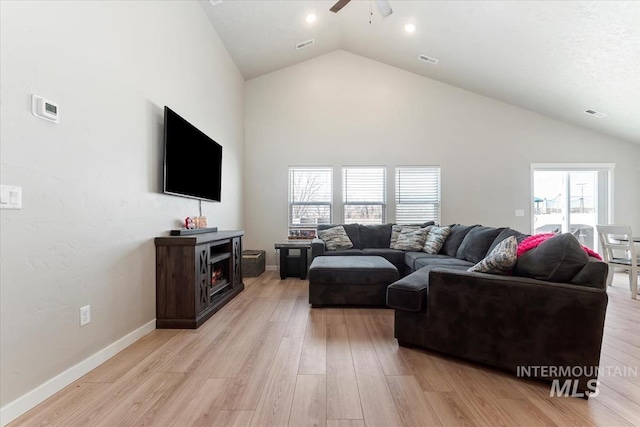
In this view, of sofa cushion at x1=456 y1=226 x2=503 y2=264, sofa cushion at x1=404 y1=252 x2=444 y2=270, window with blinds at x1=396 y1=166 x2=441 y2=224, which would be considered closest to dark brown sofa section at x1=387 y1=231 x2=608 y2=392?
sofa cushion at x1=456 y1=226 x2=503 y2=264

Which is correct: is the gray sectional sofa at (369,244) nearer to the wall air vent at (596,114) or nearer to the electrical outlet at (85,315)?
the electrical outlet at (85,315)

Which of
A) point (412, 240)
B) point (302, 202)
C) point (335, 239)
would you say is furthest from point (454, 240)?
point (302, 202)

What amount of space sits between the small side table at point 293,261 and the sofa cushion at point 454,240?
221cm

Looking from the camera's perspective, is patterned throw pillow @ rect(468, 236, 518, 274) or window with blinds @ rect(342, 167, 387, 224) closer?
patterned throw pillow @ rect(468, 236, 518, 274)

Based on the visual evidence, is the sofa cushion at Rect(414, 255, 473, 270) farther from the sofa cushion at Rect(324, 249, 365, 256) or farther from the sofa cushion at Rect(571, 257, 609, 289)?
the sofa cushion at Rect(571, 257, 609, 289)

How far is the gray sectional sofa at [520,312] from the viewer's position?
5.43ft

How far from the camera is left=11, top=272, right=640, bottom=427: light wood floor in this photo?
146cm

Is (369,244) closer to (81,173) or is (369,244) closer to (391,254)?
(391,254)

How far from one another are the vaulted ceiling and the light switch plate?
332 cm

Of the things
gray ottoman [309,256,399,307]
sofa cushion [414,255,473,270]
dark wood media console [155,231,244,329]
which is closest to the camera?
dark wood media console [155,231,244,329]

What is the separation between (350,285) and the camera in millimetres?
3289

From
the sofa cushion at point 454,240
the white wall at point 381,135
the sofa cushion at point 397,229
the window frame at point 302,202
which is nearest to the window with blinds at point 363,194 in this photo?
the white wall at point 381,135

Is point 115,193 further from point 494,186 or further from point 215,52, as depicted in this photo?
point 494,186

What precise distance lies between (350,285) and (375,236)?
6.28 ft
